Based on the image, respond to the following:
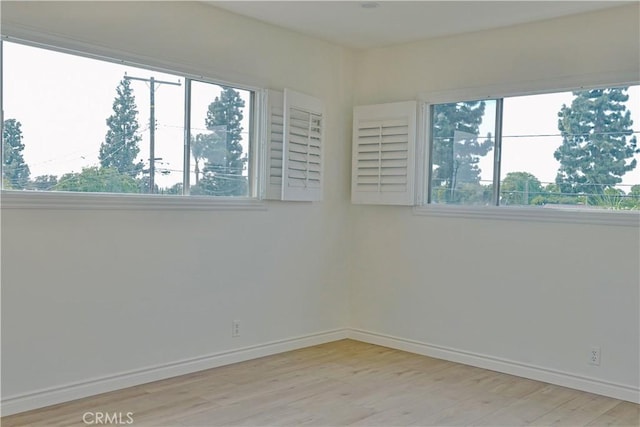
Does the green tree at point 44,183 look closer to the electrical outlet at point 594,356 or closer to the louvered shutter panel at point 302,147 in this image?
the louvered shutter panel at point 302,147

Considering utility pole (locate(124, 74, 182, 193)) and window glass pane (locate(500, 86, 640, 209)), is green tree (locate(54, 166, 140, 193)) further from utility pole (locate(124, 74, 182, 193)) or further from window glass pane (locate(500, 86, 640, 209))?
window glass pane (locate(500, 86, 640, 209))

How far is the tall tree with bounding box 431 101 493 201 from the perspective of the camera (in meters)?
4.72

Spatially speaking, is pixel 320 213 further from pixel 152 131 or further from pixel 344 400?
pixel 344 400

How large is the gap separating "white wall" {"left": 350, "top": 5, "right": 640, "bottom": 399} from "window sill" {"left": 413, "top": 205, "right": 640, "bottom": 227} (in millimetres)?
42

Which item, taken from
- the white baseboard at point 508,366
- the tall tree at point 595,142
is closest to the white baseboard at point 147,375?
the white baseboard at point 508,366

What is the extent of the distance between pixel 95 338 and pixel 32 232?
0.77m

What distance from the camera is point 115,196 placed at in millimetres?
3754

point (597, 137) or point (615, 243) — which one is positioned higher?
point (597, 137)

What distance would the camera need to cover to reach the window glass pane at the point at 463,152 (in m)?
4.66

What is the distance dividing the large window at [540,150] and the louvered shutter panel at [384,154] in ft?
0.70

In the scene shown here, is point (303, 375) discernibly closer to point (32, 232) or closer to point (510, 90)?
point (32, 232)

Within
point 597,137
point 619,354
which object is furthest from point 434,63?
point 619,354

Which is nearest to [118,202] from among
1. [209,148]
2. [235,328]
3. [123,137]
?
[123,137]

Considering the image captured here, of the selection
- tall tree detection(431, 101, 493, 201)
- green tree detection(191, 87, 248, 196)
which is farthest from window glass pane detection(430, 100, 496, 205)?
green tree detection(191, 87, 248, 196)
